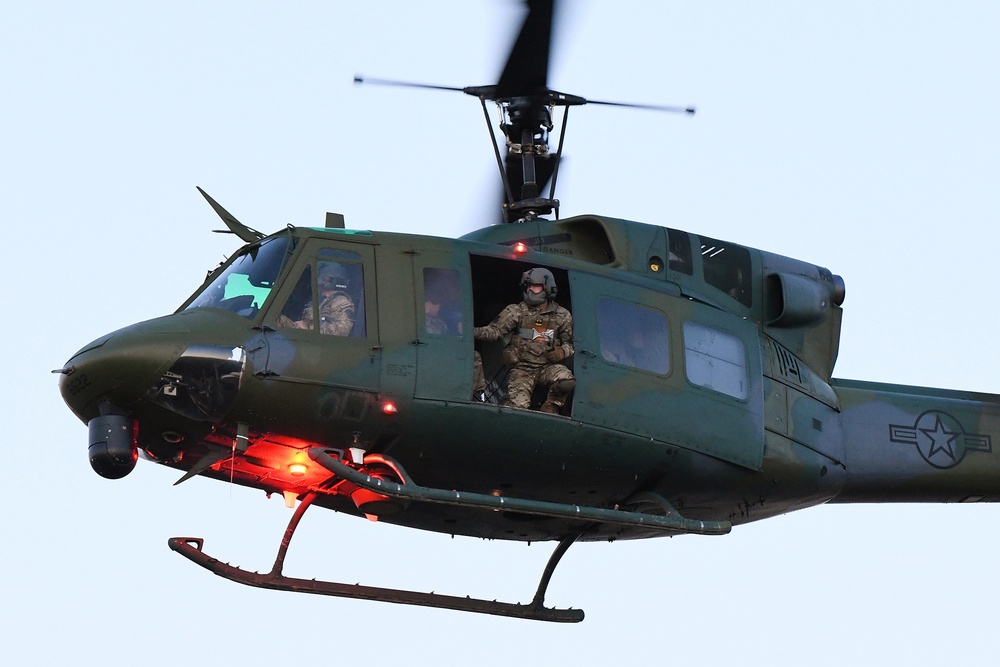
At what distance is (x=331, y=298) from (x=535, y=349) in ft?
6.03

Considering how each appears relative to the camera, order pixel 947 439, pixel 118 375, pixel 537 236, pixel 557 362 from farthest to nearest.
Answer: pixel 947 439
pixel 537 236
pixel 557 362
pixel 118 375

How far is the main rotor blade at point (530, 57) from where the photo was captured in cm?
1786

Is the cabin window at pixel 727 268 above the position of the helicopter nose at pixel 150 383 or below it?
above

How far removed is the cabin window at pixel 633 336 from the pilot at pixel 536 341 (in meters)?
0.33

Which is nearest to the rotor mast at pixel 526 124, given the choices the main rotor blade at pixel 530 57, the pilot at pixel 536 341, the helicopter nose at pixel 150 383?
the main rotor blade at pixel 530 57

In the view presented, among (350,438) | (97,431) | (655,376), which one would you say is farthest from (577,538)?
(97,431)

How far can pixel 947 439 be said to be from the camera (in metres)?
20.0

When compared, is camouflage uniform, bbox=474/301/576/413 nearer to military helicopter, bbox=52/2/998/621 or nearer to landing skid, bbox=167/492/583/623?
military helicopter, bbox=52/2/998/621

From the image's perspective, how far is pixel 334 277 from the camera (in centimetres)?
1673

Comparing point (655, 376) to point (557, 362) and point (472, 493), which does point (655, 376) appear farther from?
point (472, 493)

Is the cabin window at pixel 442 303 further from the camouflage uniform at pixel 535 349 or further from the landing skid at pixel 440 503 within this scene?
the landing skid at pixel 440 503

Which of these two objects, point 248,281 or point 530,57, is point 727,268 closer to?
point 530,57

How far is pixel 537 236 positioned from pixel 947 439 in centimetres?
480

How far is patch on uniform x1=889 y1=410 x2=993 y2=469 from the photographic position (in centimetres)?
1983
